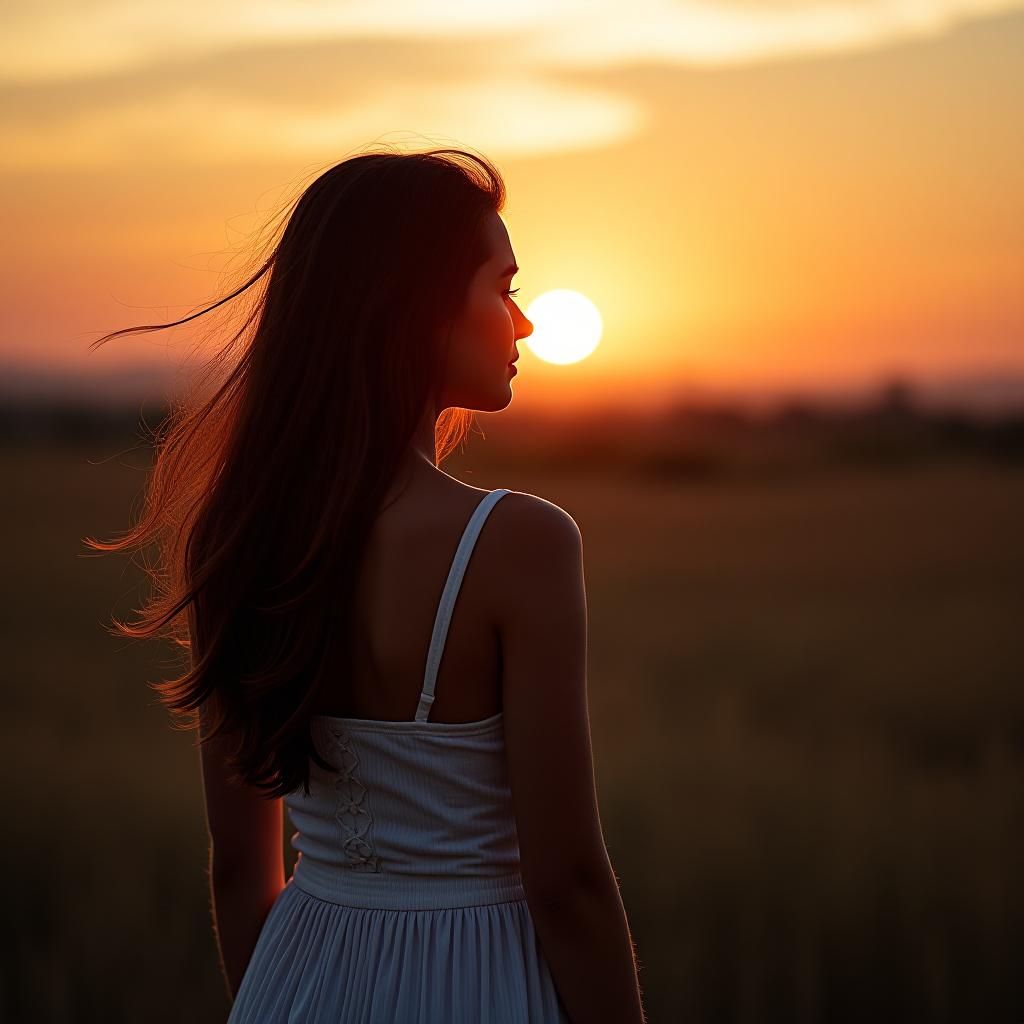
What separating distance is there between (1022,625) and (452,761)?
12.1 metres

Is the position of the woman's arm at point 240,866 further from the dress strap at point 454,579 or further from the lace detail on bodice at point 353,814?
the dress strap at point 454,579

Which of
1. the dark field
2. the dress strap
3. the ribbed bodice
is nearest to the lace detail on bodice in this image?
the ribbed bodice

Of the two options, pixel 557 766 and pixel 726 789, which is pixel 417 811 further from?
pixel 726 789

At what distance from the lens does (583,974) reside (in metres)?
1.36

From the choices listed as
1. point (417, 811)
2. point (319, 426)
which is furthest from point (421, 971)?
point (319, 426)

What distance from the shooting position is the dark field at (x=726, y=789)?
14.5 ft

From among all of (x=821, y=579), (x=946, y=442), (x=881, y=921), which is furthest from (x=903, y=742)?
(x=946, y=442)

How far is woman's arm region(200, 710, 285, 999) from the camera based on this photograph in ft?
5.50

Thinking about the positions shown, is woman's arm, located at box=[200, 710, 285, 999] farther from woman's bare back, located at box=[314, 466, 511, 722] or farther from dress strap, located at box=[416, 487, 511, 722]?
dress strap, located at box=[416, 487, 511, 722]

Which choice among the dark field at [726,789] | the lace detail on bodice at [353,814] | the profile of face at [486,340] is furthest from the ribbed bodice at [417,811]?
the dark field at [726,789]

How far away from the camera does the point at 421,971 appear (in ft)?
4.63

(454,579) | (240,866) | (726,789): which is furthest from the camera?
(726,789)

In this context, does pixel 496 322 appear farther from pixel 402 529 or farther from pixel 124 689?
pixel 124 689

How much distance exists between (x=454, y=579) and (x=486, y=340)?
1.17ft
